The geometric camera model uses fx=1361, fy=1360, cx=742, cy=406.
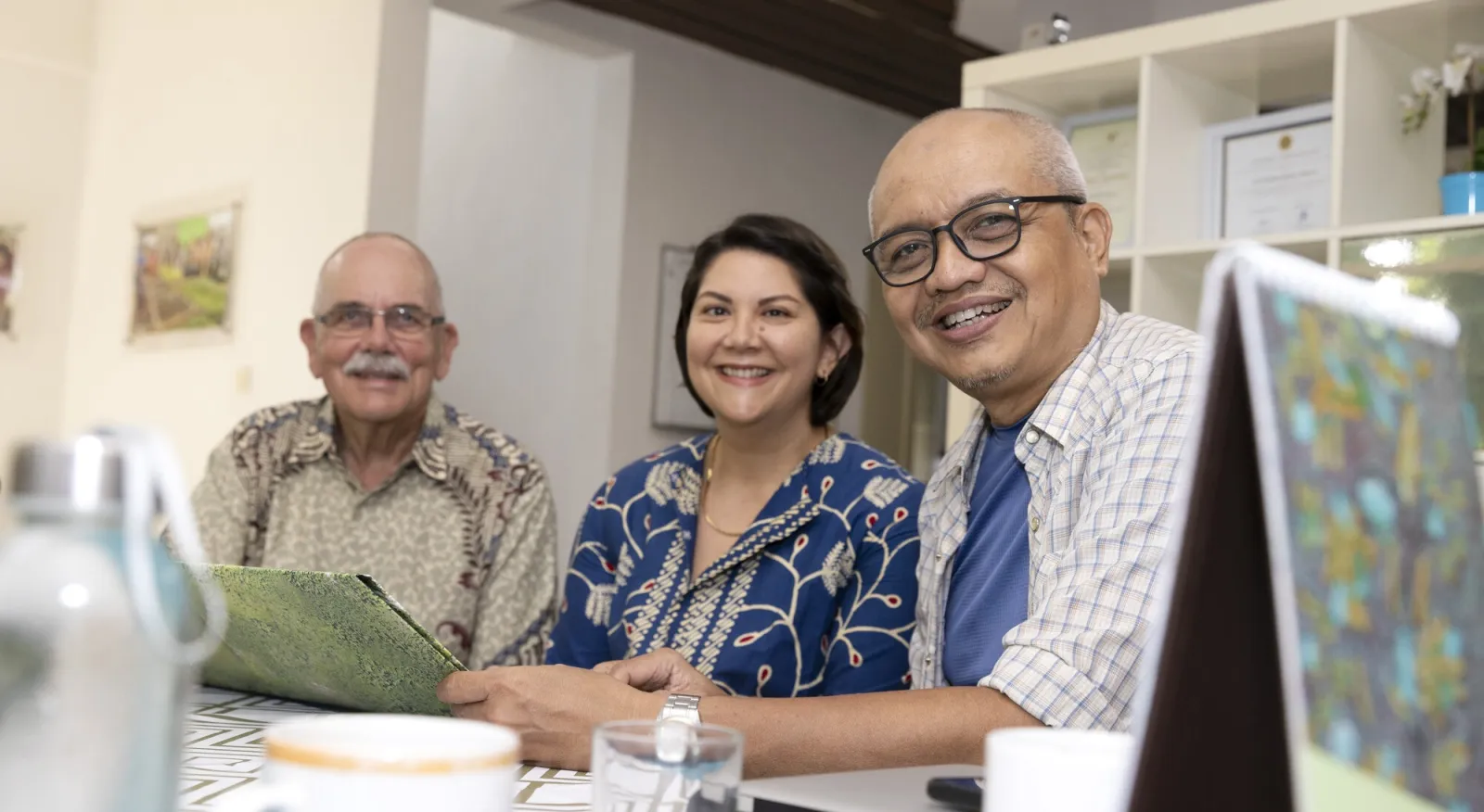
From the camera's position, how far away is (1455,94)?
2.57 metres

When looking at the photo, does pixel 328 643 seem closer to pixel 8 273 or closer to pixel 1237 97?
pixel 1237 97

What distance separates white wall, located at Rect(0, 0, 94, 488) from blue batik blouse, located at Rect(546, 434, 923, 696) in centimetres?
553

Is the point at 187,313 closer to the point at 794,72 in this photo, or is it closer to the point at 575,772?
the point at 794,72

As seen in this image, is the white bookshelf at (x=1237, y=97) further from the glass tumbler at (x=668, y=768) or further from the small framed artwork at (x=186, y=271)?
the small framed artwork at (x=186, y=271)

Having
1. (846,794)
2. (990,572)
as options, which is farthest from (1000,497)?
(846,794)

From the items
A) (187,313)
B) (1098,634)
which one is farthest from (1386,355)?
(187,313)

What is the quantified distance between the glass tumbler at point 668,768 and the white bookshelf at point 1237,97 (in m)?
2.22

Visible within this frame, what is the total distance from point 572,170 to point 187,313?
66.3 inches

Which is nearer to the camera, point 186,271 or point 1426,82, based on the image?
point 1426,82

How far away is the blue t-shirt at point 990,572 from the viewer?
1.48 m

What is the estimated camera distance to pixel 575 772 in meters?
1.07

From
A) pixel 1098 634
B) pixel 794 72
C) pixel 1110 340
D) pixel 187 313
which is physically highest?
pixel 794 72

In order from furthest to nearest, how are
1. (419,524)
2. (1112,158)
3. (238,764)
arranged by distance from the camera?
(1112,158) → (419,524) → (238,764)

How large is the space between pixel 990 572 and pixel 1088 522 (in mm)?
308
